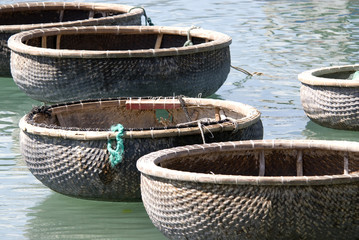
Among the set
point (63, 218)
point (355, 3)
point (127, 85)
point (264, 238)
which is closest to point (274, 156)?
point (264, 238)

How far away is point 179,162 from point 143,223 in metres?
0.45

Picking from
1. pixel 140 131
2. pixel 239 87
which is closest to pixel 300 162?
pixel 140 131

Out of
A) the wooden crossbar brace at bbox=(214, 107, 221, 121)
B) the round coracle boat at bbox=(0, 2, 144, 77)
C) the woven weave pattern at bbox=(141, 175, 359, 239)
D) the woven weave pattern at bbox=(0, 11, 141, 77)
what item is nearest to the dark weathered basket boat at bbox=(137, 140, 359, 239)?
the woven weave pattern at bbox=(141, 175, 359, 239)

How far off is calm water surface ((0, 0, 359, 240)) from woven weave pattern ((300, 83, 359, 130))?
0.37 feet

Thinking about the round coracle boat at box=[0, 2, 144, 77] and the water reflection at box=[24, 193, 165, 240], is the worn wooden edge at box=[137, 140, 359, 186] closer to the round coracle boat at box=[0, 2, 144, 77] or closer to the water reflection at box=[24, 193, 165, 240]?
the water reflection at box=[24, 193, 165, 240]

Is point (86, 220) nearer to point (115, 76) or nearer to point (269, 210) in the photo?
point (269, 210)

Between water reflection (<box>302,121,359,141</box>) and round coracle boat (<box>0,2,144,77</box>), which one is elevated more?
round coracle boat (<box>0,2,144,77</box>)

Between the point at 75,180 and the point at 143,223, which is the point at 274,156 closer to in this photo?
the point at 143,223

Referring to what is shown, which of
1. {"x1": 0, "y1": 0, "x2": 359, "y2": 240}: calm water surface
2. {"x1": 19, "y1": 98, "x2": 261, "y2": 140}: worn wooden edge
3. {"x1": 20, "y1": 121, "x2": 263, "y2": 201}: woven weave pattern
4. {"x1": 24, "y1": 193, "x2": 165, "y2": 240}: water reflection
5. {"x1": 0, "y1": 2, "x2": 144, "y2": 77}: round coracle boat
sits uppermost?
{"x1": 19, "y1": 98, "x2": 261, "y2": 140}: worn wooden edge

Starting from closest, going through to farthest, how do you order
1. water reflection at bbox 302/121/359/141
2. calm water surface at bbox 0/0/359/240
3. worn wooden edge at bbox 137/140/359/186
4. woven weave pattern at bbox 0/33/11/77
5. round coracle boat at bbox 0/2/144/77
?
worn wooden edge at bbox 137/140/359/186 < calm water surface at bbox 0/0/359/240 < water reflection at bbox 302/121/359/141 < woven weave pattern at bbox 0/33/11/77 < round coracle boat at bbox 0/2/144/77

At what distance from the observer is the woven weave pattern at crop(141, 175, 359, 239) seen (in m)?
3.60

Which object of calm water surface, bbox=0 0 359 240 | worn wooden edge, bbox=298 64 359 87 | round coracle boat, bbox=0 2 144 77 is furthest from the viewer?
round coracle boat, bbox=0 2 144 77

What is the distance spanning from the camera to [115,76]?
640 cm

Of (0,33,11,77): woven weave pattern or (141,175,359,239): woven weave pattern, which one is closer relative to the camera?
(141,175,359,239): woven weave pattern
